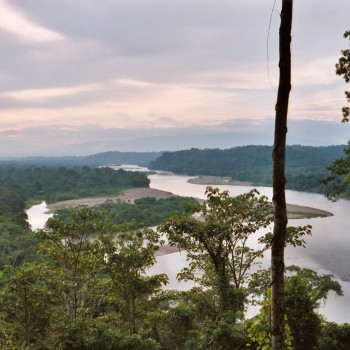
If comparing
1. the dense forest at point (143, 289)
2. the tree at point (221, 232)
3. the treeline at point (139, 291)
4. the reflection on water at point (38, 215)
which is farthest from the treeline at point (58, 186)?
the tree at point (221, 232)

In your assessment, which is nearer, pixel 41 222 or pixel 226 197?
pixel 226 197

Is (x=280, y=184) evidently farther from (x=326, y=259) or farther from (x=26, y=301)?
(x=326, y=259)

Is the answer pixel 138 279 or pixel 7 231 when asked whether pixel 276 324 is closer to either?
pixel 138 279

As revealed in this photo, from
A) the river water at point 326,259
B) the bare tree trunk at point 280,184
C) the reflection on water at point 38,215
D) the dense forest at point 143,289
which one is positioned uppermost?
the bare tree trunk at point 280,184

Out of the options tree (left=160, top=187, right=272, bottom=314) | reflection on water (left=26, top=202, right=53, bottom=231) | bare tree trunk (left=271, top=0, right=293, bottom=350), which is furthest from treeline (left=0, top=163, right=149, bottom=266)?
bare tree trunk (left=271, top=0, right=293, bottom=350)

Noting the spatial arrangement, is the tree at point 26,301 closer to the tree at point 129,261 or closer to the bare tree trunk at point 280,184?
the tree at point 129,261

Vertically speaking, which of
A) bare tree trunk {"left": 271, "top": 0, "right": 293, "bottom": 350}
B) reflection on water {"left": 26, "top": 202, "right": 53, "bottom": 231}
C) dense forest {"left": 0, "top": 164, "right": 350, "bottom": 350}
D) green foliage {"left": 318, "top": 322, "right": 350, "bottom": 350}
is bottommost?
reflection on water {"left": 26, "top": 202, "right": 53, "bottom": 231}

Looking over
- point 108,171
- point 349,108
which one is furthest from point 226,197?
point 108,171

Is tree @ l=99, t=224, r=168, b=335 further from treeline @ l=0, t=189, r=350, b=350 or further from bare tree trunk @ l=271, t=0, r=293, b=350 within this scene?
bare tree trunk @ l=271, t=0, r=293, b=350
